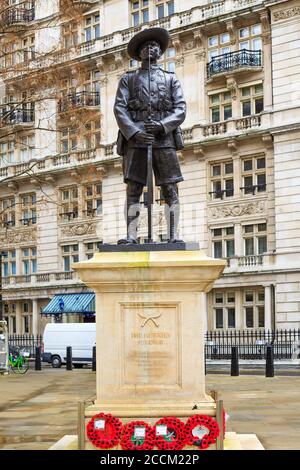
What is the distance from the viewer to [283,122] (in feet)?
133

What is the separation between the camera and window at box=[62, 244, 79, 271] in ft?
165

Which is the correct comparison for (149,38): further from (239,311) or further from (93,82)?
(93,82)

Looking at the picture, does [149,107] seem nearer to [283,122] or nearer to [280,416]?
[280,416]

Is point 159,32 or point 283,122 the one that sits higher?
point 283,122

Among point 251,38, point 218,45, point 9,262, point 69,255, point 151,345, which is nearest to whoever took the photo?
point 151,345

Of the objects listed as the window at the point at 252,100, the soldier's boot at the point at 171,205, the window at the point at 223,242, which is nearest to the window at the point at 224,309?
the window at the point at 223,242

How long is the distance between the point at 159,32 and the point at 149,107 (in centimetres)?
112

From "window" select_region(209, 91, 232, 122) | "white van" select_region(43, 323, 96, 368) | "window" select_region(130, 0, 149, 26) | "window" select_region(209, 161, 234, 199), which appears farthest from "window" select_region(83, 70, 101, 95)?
"white van" select_region(43, 323, 96, 368)

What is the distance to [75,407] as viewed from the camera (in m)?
16.3

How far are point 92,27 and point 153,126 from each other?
4154 centimetres

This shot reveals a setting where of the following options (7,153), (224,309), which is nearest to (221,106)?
(224,309)

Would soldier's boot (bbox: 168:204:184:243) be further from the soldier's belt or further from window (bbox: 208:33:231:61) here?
window (bbox: 208:33:231:61)

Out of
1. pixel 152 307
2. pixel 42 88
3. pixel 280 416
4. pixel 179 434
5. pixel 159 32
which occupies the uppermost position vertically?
pixel 42 88
